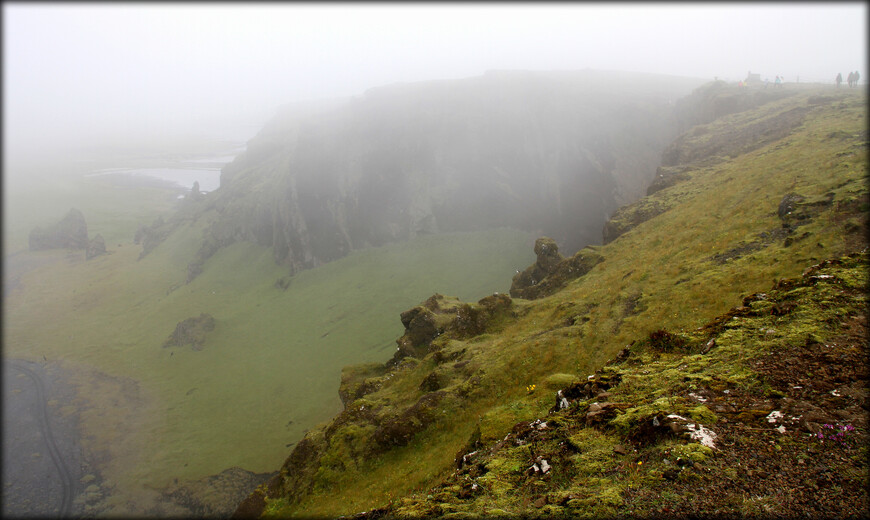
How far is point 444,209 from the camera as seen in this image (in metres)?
99.5

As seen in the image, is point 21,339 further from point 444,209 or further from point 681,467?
point 681,467

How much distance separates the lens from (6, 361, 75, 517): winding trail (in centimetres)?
A: 4466

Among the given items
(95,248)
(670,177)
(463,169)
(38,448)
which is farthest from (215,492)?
(95,248)

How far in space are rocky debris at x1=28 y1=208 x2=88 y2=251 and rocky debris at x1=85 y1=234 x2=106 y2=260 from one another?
28.8ft

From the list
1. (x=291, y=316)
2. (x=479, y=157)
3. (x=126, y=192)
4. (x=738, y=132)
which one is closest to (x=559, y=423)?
(x=738, y=132)

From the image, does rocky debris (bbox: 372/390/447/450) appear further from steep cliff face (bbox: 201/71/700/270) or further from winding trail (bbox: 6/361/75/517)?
steep cliff face (bbox: 201/71/700/270)

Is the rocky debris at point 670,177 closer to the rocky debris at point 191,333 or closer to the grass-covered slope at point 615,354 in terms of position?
the grass-covered slope at point 615,354

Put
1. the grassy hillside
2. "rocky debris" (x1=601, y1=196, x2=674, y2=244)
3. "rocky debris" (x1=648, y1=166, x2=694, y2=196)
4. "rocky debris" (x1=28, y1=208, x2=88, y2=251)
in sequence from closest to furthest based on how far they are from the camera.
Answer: "rocky debris" (x1=601, y1=196, x2=674, y2=244) → "rocky debris" (x1=648, y1=166, x2=694, y2=196) → the grassy hillside → "rocky debris" (x1=28, y1=208, x2=88, y2=251)

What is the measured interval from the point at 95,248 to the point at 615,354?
498ft

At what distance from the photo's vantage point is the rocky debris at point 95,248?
394ft

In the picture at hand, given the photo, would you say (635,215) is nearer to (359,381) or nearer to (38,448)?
(359,381)

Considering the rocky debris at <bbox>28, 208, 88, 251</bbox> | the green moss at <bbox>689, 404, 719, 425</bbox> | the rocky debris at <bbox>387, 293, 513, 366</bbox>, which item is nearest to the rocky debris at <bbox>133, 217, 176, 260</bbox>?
the rocky debris at <bbox>28, 208, 88, 251</bbox>

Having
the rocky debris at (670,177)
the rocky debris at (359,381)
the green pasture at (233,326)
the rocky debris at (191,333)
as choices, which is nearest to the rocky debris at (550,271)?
the rocky debris at (670,177)

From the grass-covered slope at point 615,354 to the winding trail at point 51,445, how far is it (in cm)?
3355
